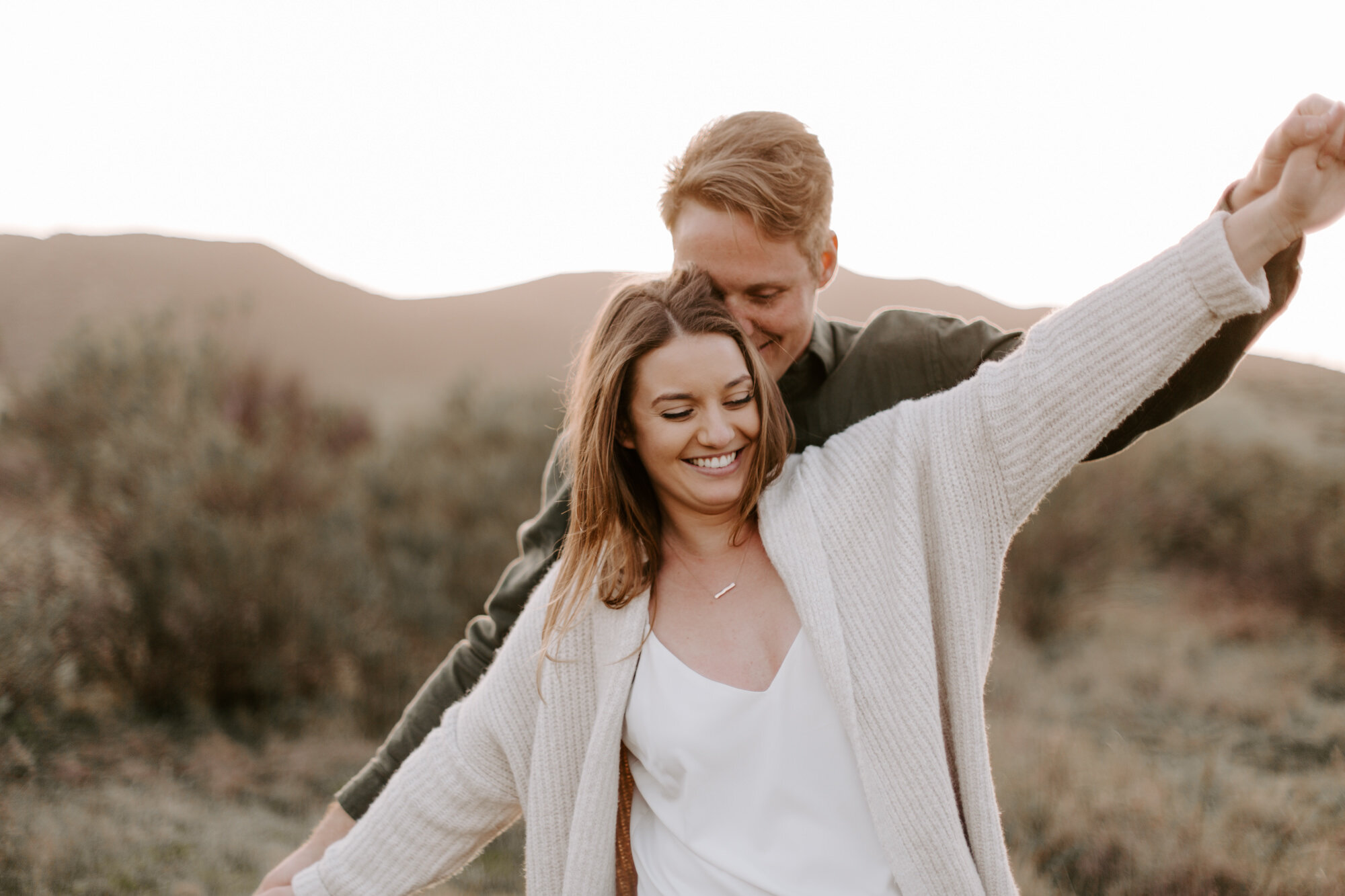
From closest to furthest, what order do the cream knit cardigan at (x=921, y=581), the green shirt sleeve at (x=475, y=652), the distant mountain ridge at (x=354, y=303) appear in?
the cream knit cardigan at (x=921, y=581), the green shirt sleeve at (x=475, y=652), the distant mountain ridge at (x=354, y=303)

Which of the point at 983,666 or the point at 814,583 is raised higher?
the point at 814,583

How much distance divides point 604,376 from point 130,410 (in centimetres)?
738

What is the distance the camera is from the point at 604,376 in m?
1.82

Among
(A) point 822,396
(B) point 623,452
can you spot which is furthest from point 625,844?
(A) point 822,396

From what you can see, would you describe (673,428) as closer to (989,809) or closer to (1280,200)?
(989,809)

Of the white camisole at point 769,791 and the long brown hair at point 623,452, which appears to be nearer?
the white camisole at point 769,791

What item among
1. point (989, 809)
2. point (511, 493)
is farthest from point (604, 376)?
point (511, 493)

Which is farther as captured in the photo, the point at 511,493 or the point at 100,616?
the point at 511,493

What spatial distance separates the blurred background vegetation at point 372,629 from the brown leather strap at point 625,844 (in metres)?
2.93

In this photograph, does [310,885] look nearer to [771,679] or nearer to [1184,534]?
[771,679]

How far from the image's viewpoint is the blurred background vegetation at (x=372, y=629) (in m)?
4.44

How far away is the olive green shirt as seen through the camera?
2.14 m

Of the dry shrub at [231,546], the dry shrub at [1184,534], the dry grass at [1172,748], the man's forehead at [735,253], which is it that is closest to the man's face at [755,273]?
the man's forehead at [735,253]

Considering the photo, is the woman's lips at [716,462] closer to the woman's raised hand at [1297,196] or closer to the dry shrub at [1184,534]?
the woman's raised hand at [1297,196]
